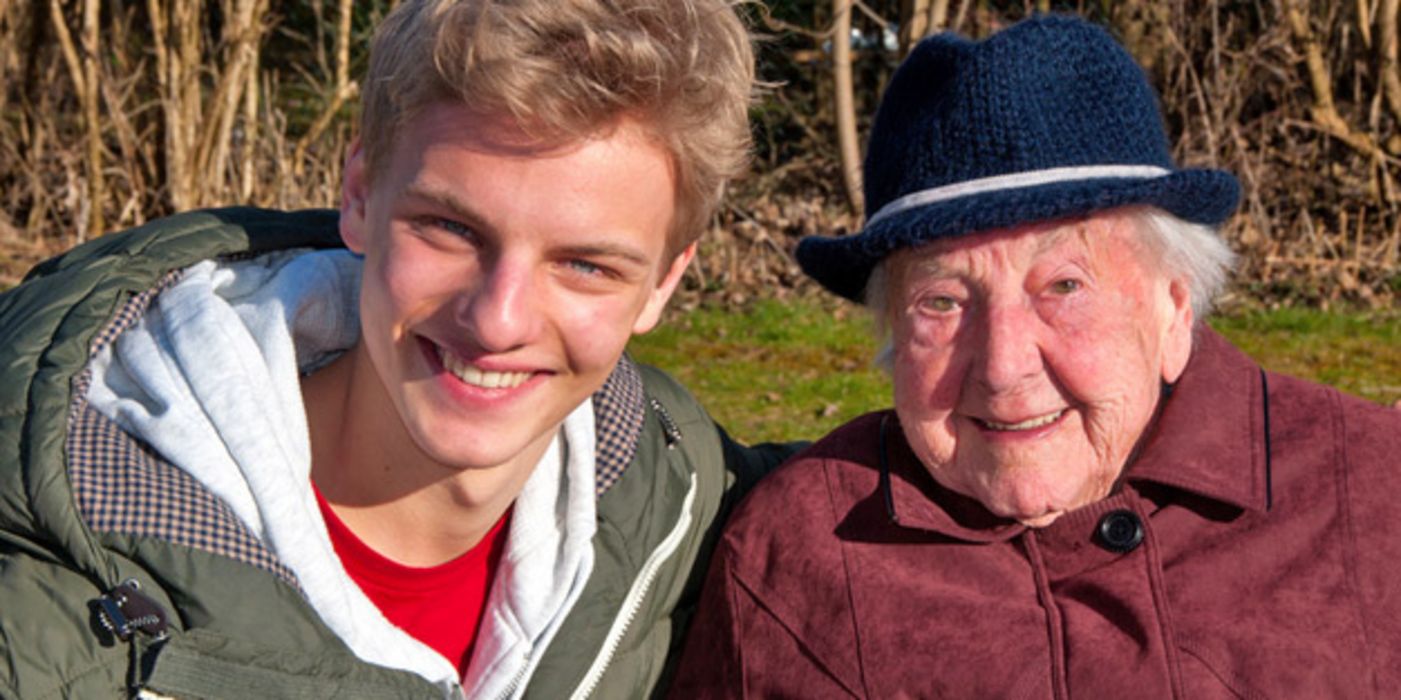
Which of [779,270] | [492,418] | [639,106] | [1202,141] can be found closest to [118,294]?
[492,418]

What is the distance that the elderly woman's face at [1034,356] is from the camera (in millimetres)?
2635

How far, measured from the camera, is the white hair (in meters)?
2.68

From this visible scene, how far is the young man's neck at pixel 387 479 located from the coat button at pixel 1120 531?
3.16ft

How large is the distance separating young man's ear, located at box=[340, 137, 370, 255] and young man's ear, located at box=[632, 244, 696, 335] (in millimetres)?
467

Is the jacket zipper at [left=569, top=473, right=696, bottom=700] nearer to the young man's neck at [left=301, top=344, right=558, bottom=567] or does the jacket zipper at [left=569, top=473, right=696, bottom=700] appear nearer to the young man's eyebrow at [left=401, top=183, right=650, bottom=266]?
the young man's neck at [left=301, top=344, right=558, bottom=567]

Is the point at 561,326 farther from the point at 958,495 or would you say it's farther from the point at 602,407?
the point at 958,495

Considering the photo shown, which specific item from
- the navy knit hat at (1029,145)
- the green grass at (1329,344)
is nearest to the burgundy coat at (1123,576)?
the navy knit hat at (1029,145)

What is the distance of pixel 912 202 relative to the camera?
8.96 ft

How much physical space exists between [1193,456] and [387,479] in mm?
1364

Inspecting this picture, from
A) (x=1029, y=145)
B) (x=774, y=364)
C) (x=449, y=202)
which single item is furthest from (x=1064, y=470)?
(x=774, y=364)

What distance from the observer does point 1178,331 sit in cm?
279

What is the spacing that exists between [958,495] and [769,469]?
0.58m

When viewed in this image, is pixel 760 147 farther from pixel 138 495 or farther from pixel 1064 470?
pixel 138 495

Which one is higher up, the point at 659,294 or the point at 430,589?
the point at 659,294
